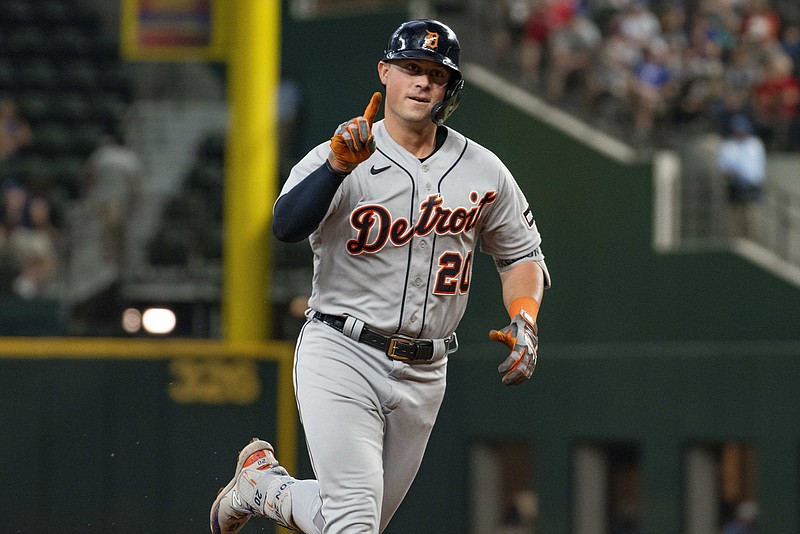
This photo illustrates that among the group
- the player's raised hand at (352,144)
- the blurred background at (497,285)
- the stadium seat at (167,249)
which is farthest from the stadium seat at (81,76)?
the player's raised hand at (352,144)

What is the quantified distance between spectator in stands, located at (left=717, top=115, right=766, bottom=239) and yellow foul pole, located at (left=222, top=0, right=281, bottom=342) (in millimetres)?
3605

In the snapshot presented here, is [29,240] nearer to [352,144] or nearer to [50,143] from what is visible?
[50,143]

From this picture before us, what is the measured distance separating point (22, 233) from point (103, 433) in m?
2.87

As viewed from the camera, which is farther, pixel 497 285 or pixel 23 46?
pixel 23 46

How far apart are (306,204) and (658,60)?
9.53m

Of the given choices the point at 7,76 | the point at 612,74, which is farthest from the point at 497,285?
the point at 7,76

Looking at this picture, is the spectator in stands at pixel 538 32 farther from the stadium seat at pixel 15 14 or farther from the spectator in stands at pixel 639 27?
the stadium seat at pixel 15 14

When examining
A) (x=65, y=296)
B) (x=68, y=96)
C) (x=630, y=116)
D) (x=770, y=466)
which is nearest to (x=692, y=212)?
(x=630, y=116)

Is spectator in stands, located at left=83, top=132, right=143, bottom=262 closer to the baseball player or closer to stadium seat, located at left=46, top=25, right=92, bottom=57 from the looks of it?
stadium seat, located at left=46, top=25, right=92, bottom=57

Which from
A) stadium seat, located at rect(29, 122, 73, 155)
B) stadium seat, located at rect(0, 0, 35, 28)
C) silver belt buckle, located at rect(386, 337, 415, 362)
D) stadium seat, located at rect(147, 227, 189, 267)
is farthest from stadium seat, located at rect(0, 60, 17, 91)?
silver belt buckle, located at rect(386, 337, 415, 362)

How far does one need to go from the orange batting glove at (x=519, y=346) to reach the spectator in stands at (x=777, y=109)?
335 inches

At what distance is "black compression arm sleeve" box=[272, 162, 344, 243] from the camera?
4.59m

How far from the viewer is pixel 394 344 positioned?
4906 millimetres

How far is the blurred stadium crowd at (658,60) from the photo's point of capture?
1305cm
